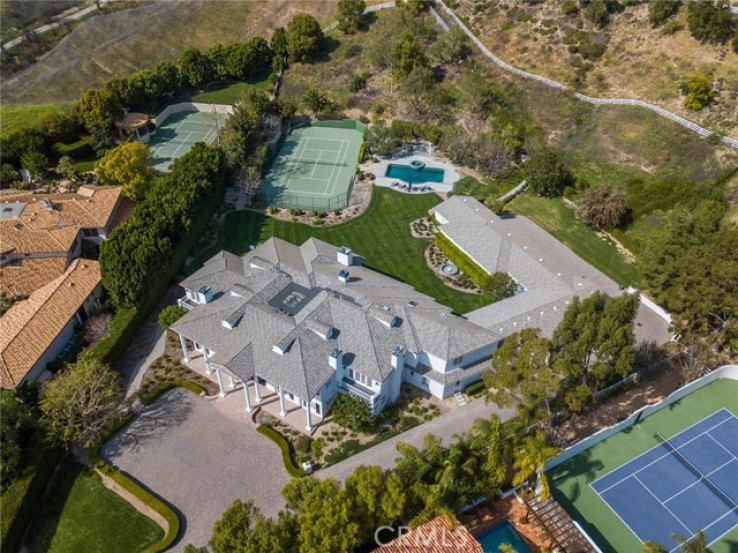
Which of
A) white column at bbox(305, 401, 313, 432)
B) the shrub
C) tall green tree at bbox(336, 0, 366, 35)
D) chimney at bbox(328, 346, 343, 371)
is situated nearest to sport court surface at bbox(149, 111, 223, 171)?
tall green tree at bbox(336, 0, 366, 35)

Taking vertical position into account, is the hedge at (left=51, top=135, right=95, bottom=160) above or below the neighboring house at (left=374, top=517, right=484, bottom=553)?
above

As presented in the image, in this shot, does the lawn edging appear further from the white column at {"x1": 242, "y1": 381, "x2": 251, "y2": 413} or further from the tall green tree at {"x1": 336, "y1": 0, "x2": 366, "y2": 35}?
the tall green tree at {"x1": 336, "y1": 0, "x2": 366, "y2": 35}

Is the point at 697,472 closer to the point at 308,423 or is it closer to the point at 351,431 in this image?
the point at 351,431

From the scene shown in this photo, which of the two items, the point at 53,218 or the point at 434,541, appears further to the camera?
the point at 53,218

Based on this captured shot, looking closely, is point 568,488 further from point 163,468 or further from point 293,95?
point 293,95

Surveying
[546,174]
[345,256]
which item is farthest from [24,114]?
[546,174]

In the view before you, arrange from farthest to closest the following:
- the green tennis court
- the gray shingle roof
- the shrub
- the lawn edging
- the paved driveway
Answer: the green tennis court < the gray shingle roof < the shrub < the paved driveway < the lawn edging

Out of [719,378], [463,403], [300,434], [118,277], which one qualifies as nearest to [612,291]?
[719,378]
